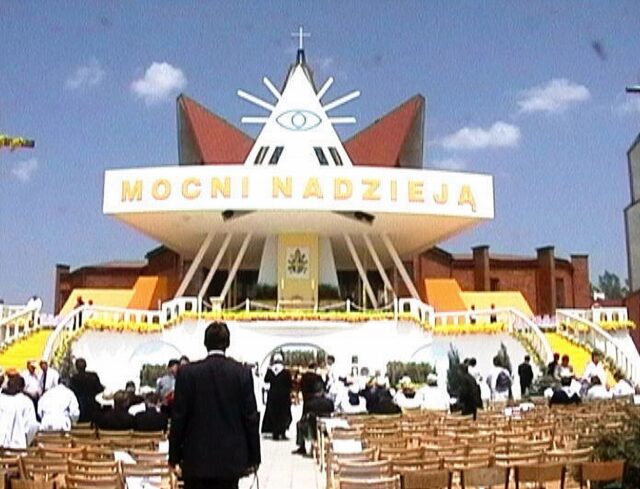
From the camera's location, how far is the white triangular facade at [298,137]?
109ft

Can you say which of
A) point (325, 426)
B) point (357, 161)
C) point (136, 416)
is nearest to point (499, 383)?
point (325, 426)

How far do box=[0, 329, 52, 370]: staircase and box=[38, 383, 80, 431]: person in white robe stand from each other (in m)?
14.3

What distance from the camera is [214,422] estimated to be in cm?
495

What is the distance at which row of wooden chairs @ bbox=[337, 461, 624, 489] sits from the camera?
6.28 meters

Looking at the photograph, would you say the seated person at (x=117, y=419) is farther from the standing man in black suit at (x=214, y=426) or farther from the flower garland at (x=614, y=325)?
the flower garland at (x=614, y=325)

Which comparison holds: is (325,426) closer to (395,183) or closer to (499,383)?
(499,383)

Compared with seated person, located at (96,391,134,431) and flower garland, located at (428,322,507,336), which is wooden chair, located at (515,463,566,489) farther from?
flower garland, located at (428,322,507,336)

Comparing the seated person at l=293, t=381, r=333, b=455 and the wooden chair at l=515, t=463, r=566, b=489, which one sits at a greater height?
the seated person at l=293, t=381, r=333, b=455

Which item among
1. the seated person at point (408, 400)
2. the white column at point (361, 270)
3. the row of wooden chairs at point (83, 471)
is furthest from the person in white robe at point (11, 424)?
the white column at point (361, 270)

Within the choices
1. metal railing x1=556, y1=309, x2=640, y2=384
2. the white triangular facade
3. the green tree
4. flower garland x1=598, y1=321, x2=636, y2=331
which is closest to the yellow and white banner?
the white triangular facade

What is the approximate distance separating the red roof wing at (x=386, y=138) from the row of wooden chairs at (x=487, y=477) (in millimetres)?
32400

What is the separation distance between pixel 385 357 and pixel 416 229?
6.60 metres

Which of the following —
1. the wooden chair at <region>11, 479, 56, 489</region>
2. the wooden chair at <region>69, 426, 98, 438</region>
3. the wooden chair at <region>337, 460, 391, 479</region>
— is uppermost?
the wooden chair at <region>69, 426, 98, 438</region>

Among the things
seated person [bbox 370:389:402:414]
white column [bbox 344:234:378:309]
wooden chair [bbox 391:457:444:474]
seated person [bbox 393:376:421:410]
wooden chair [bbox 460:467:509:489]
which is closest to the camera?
wooden chair [bbox 460:467:509:489]
